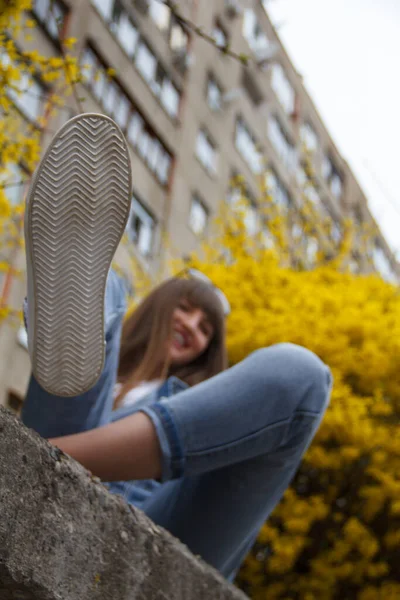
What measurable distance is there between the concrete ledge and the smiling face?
43.2 inches

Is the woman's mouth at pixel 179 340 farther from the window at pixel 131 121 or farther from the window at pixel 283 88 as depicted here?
the window at pixel 283 88

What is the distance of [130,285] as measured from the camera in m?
9.76

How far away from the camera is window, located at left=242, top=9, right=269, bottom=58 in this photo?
17062 millimetres

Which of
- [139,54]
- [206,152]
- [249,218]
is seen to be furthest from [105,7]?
[249,218]

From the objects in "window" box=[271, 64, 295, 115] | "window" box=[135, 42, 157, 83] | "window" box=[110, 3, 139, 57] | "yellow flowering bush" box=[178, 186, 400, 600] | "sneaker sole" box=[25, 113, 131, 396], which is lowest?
"yellow flowering bush" box=[178, 186, 400, 600]

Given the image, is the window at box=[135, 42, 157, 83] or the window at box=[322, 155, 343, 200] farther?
the window at box=[322, 155, 343, 200]

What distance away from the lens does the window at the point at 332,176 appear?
64.6 feet

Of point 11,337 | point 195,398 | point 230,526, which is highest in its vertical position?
point 195,398

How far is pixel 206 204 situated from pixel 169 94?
175cm

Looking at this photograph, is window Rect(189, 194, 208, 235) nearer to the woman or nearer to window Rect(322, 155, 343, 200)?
window Rect(322, 155, 343, 200)

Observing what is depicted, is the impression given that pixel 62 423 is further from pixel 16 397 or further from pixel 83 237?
pixel 16 397

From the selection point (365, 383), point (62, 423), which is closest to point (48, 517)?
point (62, 423)

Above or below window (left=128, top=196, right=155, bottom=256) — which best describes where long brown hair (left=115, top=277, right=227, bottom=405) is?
above

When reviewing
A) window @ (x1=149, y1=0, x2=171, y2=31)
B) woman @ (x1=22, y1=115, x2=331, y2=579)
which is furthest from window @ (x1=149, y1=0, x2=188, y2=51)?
woman @ (x1=22, y1=115, x2=331, y2=579)
